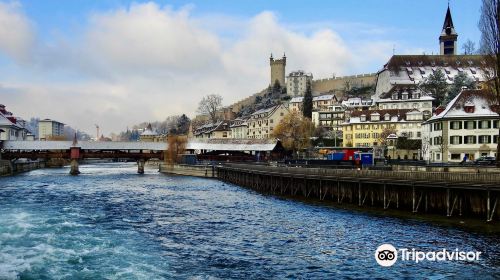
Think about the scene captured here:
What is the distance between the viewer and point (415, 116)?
105188 millimetres

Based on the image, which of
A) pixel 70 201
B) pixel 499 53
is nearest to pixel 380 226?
pixel 499 53

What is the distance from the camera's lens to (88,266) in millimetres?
20281

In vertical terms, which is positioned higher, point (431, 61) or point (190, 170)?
point (431, 61)

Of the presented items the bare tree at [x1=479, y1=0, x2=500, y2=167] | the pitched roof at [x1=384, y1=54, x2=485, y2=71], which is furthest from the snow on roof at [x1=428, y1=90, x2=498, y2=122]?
the pitched roof at [x1=384, y1=54, x2=485, y2=71]

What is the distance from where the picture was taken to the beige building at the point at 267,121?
14515 cm

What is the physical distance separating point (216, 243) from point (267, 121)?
395 feet

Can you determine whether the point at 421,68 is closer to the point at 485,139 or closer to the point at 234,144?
the point at 234,144

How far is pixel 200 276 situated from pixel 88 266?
4691 millimetres

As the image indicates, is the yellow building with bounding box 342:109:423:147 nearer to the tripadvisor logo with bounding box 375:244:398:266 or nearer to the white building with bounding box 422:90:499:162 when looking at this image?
the white building with bounding box 422:90:499:162

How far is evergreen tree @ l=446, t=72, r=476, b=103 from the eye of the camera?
Result: 119000 millimetres

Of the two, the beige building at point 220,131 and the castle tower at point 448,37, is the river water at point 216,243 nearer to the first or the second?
the beige building at point 220,131

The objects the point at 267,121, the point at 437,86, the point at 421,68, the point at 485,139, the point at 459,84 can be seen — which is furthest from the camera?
the point at 267,121

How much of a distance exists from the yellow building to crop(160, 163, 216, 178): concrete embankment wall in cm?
3587

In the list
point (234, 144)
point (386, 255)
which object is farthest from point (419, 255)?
point (234, 144)
